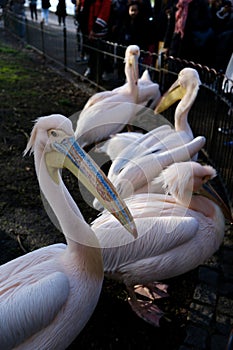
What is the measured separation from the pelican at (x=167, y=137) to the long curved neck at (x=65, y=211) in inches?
39.1

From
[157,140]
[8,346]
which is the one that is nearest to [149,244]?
[8,346]

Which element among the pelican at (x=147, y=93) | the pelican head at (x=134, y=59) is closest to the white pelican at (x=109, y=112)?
the pelican head at (x=134, y=59)

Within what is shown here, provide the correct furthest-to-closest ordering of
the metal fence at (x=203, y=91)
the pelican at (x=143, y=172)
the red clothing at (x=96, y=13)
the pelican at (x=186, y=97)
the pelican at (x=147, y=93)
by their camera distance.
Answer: the red clothing at (x=96, y=13)
the pelican at (x=147, y=93)
the metal fence at (x=203, y=91)
the pelican at (x=186, y=97)
the pelican at (x=143, y=172)

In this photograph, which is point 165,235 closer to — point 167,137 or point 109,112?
point 167,137

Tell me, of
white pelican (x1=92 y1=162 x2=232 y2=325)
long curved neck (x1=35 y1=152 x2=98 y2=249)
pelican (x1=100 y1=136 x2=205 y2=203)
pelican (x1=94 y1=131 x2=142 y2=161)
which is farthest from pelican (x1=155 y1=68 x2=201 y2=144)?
long curved neck (x1=35 y1=152 x2=98 y2=249)

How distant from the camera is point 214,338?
7.27 ft

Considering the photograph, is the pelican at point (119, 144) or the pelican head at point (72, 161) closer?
the pelican head at point (72, 161)

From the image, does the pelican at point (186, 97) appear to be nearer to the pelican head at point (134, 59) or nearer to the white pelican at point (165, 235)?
the pelican head at point (134, 59)

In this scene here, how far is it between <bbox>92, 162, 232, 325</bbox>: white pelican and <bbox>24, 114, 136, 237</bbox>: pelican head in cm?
43

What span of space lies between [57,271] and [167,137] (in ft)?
6.02

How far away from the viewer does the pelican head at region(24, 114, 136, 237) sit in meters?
1.74

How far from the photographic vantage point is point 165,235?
2219mm

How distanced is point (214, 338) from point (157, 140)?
65.7 inches

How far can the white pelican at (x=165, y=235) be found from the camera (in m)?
2.24
